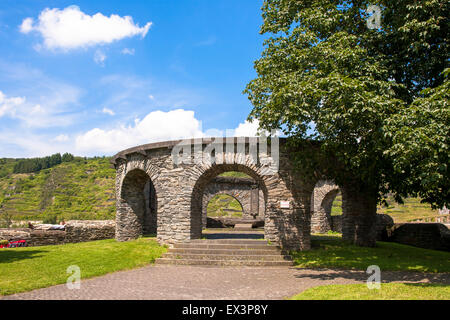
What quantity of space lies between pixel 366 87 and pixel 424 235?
11799mm

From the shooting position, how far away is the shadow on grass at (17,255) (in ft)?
34.8

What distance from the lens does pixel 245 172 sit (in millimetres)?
13227

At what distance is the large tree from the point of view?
7387 millimetres

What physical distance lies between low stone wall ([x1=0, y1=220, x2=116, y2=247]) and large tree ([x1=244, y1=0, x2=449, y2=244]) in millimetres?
10838

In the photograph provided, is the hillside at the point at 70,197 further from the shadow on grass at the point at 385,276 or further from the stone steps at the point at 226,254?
the shadow on grass at the point at 385,276

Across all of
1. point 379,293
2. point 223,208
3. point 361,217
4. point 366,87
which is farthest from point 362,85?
point 223,208

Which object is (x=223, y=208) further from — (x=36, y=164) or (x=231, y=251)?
(x=36, y=164)

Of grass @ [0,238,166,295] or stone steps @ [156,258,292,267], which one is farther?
stone steps @ [156,258,292,267]

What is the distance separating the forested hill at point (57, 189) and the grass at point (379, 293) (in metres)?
30.4

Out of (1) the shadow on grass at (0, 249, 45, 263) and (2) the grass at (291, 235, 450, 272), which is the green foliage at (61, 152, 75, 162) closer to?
(1) the shadow on grass at (0, 249, 45, 263)

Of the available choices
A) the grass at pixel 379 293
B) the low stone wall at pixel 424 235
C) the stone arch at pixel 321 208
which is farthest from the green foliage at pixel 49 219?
the grass at pixel 379 293

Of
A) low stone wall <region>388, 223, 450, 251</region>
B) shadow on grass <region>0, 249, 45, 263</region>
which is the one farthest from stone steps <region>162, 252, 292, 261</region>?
low stone wall <region>388, 223, 450, 251</region>
